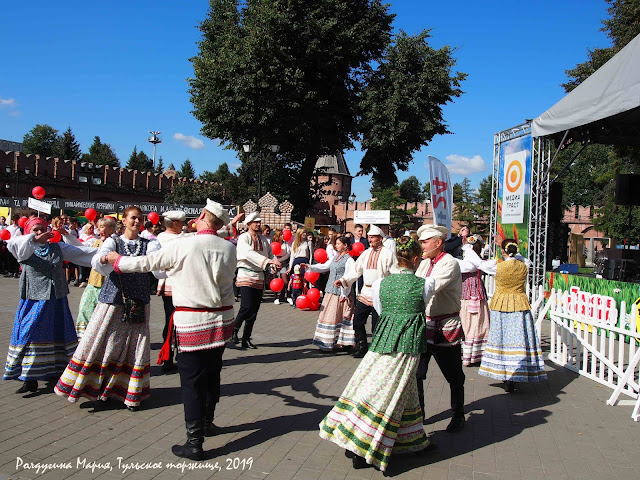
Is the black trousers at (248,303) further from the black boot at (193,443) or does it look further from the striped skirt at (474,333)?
the black boot at (193,443)

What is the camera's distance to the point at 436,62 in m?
24.1

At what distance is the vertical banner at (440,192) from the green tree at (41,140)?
90.9 metres

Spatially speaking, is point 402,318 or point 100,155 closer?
point 402,318

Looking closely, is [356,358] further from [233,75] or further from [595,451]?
[233,75]

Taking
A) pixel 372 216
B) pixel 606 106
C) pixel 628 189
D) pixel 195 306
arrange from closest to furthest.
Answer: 1. pixel 195 306
2. pixel 606 106
3. pixel 628 189
4. pixel 372 216

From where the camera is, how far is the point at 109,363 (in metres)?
5.08

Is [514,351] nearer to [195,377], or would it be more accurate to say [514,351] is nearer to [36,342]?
[195,377]

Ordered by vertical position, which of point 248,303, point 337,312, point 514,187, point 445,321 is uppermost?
point 514,187

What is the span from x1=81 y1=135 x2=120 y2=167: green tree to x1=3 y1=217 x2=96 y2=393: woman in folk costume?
3379 inches

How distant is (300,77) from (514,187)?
12.4 meters

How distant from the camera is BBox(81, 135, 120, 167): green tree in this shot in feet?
281

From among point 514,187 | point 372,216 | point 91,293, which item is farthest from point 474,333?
point 372,216

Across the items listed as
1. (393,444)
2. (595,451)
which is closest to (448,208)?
(595,451)

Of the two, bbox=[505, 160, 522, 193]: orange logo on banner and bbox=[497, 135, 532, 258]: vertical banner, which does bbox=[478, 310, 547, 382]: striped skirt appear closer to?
bbox=[497, 135, 532, 258]: vertical banner
